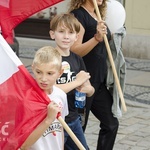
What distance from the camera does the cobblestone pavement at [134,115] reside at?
276 inches

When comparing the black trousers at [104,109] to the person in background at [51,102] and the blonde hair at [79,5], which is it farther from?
the person in background at [51,102]

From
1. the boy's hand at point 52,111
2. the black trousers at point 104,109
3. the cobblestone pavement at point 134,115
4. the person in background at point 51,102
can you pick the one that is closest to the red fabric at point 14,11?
the person in background at point 51,102

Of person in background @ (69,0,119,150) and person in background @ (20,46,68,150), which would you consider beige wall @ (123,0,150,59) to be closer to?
person in background @ (69,0,119,150)

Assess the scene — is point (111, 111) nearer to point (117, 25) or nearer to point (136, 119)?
point (117, 25)

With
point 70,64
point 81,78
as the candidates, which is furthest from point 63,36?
point 81,78

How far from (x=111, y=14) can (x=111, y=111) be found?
2.84 feet

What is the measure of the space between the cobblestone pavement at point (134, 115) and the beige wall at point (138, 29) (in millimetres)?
232

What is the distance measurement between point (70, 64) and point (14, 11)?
664 mm

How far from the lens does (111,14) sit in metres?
5.43

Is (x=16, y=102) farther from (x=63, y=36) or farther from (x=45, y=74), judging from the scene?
(x=63, y=36)

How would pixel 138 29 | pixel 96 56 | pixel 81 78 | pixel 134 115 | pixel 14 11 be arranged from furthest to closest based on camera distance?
pixel 138 29
pixel 134 115
pixel 96 56
pixel 81 78
pixel 14 11

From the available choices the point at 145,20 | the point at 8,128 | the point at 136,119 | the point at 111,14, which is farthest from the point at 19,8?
the point at 145,20

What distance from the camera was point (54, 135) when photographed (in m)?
4.11

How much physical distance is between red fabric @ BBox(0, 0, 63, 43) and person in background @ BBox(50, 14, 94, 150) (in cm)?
26
